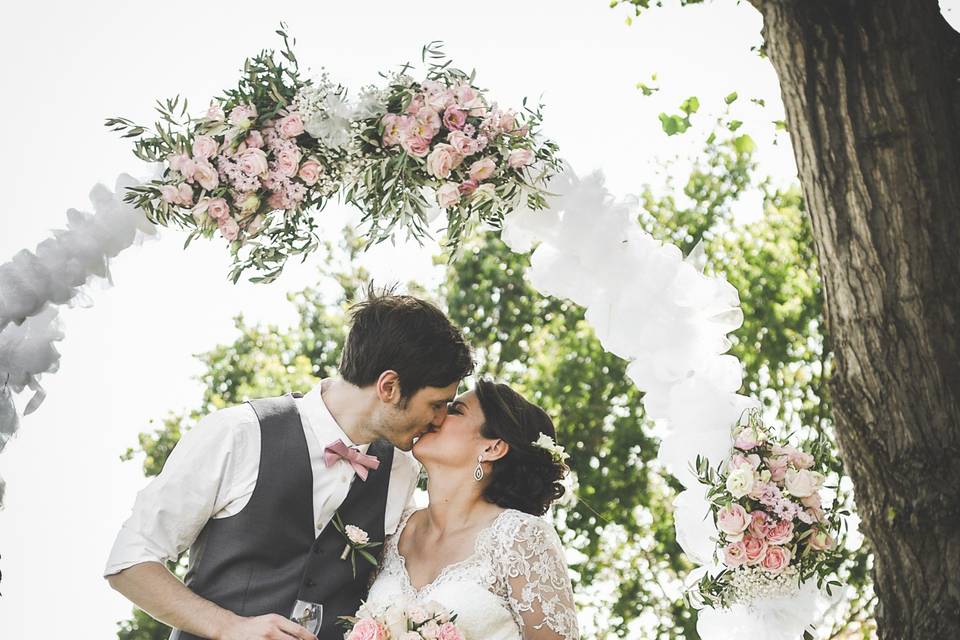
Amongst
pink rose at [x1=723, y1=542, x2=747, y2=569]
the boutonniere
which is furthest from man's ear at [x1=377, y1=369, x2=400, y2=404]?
pink rose at [x1=723, y1=542, x2=747, y2=569]

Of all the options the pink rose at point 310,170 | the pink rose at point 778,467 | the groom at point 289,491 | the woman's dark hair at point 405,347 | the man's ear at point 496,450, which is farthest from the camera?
the man's ear at point 496,450

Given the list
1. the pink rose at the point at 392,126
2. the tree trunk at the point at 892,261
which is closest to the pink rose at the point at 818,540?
the tree trunk at the point at 892,261

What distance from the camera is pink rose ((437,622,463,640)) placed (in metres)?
3.27

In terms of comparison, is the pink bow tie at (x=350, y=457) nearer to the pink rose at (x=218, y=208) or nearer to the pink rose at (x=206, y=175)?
the pink rose at (x=218, y=208)

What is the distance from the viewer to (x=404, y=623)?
326 centimetres

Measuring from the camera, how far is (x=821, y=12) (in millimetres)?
2709

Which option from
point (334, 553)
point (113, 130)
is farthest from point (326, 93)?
point (334, 553)

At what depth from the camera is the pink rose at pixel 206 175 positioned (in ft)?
12.7

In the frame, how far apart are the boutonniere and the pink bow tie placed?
0.57 feet

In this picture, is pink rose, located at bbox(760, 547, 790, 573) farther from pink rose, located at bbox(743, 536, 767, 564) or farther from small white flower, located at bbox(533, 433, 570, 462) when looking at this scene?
small white flower, located at bbox(533, 433, 570, 462)

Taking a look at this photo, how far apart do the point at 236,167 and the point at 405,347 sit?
93cm

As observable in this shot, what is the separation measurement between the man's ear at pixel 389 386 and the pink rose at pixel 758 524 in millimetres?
1298

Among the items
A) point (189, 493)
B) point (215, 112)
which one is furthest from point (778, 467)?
point (215, 112)

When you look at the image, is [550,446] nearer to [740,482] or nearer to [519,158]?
[740,482]
